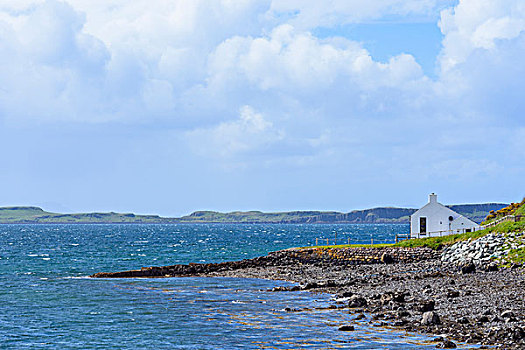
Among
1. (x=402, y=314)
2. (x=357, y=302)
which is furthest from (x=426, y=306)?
(x=357, y=302)

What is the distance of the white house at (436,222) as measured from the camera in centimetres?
7306

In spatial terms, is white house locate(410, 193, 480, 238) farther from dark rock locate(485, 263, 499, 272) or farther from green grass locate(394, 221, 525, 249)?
dark rock locate(485, 263, 499, 272)

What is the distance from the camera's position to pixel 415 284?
41875 mm

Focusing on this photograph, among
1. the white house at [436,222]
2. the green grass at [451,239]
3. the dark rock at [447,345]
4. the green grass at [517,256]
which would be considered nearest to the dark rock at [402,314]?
the dark rock at [447,345]

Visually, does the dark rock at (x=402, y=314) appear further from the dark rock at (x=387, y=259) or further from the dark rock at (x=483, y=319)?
the dark rock at (x=387, y=259)

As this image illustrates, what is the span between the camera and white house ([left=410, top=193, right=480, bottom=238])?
240ft

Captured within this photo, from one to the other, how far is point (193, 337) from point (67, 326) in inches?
331

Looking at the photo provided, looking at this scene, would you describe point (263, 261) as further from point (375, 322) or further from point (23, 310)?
point (375, 322)

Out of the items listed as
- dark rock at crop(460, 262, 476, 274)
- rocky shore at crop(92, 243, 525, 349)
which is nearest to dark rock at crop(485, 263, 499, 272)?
rocky shore at crop(92, 243, 525, 349)

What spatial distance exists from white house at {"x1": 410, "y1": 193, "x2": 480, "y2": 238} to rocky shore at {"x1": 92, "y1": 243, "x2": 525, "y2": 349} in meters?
11.3

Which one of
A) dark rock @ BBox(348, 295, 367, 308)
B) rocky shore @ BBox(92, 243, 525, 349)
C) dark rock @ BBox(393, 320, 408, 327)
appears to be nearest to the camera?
rocky shore @ BBox(92, 243, 525, 349)

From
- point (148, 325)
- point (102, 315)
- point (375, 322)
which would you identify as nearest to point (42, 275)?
point (102, 315)

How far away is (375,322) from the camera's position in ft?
95.1

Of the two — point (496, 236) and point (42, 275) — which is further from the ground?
point (496, 236)
